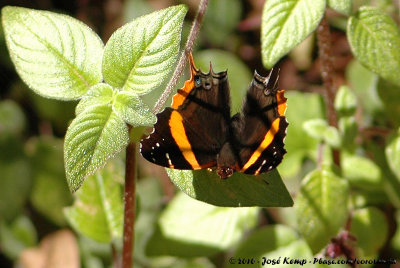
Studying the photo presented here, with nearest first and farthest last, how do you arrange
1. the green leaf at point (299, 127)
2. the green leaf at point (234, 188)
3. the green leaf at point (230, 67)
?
the green leaf at point (234, 188) < the green leaf at point (299, 127) < the green leaf at point (230, 67)

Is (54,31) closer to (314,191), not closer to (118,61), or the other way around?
(118,61)

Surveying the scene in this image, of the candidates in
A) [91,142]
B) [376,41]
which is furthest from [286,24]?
[91,142]

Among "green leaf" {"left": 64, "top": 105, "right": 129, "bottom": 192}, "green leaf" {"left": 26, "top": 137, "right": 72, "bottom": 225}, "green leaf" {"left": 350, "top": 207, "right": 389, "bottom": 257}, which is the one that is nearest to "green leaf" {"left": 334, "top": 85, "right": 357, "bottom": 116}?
"green leaf" {"left": 350, "top": 207, "right": 389, "bottom": 257}

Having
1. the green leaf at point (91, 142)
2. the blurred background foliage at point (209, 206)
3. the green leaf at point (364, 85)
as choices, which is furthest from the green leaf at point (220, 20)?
the green leaf at point (91, 142)

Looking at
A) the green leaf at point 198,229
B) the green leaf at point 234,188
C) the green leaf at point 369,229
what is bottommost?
the green leaf at point 369,229

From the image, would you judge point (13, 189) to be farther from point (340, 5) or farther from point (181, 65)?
point (340, 5)

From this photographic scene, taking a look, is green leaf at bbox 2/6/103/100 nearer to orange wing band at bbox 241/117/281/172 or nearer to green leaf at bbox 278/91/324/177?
orange wing band at bbox 241/117/281/172

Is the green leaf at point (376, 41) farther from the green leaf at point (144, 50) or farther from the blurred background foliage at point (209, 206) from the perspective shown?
the green leaf at point (144, 50)
